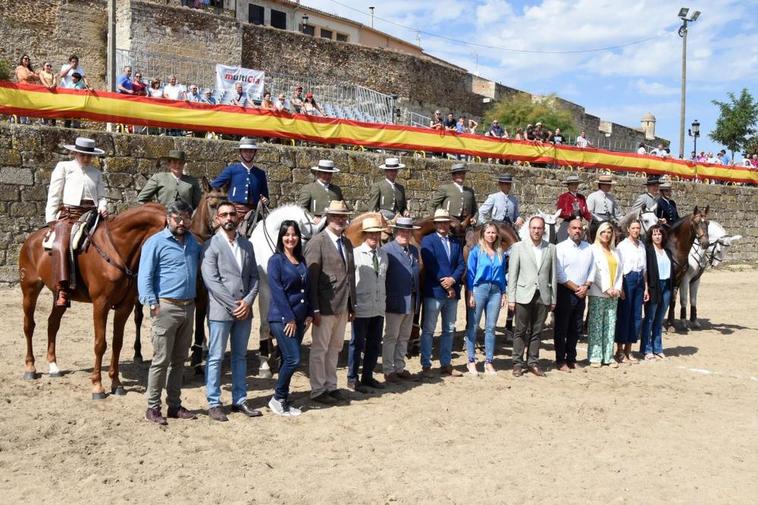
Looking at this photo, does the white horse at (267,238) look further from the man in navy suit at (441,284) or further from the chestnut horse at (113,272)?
the man in navy suit at (441,284)

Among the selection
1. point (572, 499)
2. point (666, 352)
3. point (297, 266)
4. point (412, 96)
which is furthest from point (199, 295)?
point (412, 96)

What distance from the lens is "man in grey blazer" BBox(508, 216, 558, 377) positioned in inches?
331

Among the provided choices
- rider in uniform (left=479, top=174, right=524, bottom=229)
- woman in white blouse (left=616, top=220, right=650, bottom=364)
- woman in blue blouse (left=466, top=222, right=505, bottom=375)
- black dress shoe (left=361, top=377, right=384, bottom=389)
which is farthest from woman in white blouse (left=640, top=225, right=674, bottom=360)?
black dress shoe (left=361, top=377, right=384, bottom=389)

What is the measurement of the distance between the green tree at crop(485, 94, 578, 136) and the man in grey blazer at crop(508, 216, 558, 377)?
1012 inches

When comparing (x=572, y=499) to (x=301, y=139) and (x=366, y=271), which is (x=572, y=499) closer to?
(x=366, y=271)

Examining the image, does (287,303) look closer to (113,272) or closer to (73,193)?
(113,272)

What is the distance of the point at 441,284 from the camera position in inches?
322

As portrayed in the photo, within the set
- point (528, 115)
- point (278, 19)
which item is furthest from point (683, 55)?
point (278, 19)

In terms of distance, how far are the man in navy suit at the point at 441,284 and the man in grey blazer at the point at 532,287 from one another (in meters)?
0.67

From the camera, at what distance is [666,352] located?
10.5m

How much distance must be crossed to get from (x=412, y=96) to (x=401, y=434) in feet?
92.0

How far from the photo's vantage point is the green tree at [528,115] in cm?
3434

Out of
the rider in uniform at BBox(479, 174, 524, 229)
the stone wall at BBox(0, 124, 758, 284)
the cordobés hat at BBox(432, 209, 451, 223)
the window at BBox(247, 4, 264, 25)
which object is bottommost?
the cordobés hat at BBox(432, 209, 451, 223)

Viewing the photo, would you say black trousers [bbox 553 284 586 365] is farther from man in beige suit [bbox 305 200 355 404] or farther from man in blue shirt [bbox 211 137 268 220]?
man in blue shirt [bbox 211 137 268 220]
